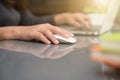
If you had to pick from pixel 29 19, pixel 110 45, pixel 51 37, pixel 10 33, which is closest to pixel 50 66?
pixel 110 45

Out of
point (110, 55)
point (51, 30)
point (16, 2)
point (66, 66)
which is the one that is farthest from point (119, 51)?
point (16, 2)

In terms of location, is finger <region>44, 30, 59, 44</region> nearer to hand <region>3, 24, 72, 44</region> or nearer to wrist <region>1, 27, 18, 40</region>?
hand <region>3, 24, 72, 44</region>

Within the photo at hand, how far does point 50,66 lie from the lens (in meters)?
0.57

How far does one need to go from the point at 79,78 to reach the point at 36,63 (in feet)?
0.47

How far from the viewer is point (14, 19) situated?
62.2 inches

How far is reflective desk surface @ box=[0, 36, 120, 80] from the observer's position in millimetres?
485

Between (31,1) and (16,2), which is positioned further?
(31,1)

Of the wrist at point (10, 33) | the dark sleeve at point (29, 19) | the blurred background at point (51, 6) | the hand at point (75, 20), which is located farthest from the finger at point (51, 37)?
the blurred background at point (51, 6)

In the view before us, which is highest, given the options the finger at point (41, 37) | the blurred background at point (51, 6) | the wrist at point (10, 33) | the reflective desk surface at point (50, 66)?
the reflective desk surface at point (50, 66)

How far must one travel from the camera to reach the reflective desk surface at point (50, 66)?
49 cm

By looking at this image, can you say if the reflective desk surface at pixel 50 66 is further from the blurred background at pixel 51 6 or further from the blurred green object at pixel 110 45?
the blurred background at pixel 51 6

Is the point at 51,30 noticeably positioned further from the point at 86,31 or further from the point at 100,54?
the point at 100,54

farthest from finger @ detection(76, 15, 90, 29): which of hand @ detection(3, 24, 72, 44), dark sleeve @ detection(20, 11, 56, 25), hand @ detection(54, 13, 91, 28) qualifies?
dark sleeve @ detection(20, 11, 56, 25)

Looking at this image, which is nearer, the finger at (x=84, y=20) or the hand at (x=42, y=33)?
the hand at (x=42, y=33)
